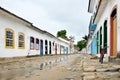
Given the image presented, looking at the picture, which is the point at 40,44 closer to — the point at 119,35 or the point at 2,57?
the point at 2,57

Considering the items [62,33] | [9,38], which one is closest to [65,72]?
[9,38]

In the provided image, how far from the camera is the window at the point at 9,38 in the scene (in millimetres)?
17875

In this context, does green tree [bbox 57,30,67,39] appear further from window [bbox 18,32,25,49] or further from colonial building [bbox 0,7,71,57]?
window [bbox 18,32,25,49]

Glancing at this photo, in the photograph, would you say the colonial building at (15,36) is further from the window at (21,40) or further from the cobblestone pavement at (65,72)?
the cobblestone pavement at (65,72)

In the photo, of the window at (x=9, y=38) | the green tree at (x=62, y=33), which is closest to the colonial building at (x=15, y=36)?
the window at (x=9, y=38)

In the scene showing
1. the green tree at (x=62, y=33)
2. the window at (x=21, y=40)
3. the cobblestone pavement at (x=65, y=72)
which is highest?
the green tree at (x=62, y=33)

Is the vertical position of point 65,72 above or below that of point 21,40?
below

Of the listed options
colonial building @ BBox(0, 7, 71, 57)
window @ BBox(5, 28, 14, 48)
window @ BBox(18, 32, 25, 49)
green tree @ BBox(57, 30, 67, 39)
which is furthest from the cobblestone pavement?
green tree @ BBox(57, 30, 67, 39)

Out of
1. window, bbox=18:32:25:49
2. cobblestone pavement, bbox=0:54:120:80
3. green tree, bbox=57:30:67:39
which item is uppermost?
green tree, bbox=57:30:67:39

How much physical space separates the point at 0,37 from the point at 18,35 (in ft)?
14.3

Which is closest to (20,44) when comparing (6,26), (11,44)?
(11,44)

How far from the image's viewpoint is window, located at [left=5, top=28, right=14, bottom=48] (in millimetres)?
17875

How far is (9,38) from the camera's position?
1858cm

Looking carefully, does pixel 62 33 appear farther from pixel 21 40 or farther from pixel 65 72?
pixel 65 72
